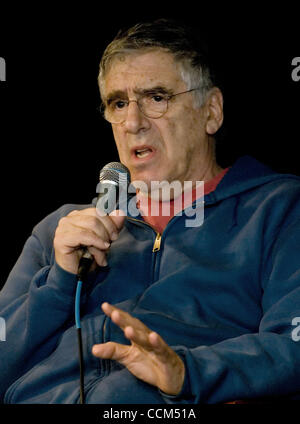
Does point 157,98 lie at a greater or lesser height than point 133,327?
greater

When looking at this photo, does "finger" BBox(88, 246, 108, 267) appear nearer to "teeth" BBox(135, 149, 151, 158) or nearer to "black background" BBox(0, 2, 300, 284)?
"teeth" BBox(135, 149, 151, 158)

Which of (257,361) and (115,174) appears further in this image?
(115,174)

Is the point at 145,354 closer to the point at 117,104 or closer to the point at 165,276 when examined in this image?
the point at 165,276

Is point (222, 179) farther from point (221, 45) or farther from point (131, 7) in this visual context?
point (131, 7)

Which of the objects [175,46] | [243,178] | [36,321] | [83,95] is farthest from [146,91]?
[36,321]

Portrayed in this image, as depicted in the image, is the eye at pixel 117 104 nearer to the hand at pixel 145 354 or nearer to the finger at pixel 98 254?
the finger at pixel 98 254

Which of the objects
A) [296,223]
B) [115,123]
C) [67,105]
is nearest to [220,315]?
[296,223]

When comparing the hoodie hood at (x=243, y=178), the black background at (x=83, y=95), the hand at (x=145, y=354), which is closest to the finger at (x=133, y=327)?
the hand at (x=145, y=354)

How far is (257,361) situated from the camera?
4.43 ft

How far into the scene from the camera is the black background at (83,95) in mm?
2166

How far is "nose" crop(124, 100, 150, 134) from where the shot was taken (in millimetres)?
1887

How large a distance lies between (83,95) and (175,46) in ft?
2.02

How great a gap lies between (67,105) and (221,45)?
0.71m

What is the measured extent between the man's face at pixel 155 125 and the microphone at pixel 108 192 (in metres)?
0.30
